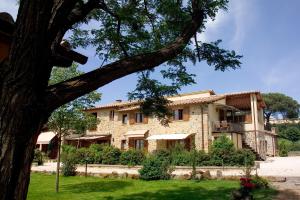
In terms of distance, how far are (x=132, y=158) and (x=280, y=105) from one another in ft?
172

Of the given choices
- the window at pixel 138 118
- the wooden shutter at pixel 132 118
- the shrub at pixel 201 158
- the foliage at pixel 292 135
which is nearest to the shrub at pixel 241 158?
the shrub at pixel 201 158

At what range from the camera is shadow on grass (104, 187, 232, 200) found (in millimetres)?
12230

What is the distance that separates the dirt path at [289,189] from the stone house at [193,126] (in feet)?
50.3

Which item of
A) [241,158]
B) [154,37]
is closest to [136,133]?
[241,158]

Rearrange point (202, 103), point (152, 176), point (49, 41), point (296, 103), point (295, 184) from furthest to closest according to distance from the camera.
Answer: point (296, 103) → point (202, 103) → point (152, 176) → point (295, 184) → point (49, 41)

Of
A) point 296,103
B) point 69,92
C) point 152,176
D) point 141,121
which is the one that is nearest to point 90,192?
point 152,176

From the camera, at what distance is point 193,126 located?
32406mm

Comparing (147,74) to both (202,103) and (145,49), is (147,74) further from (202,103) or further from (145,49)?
(202,103)

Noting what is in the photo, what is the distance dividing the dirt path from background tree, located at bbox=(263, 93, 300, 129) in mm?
56969

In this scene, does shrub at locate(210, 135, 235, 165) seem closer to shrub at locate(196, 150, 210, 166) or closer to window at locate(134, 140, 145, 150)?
shrub at locate(196, 150, 210, 166)

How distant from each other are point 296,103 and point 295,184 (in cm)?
6451

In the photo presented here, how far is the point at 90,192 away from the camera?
14.6 metres

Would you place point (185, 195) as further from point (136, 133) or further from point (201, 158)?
point (136, 133)

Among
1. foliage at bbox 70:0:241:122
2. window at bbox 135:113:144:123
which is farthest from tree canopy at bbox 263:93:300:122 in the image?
foliage at bbox 70:0:241:122
